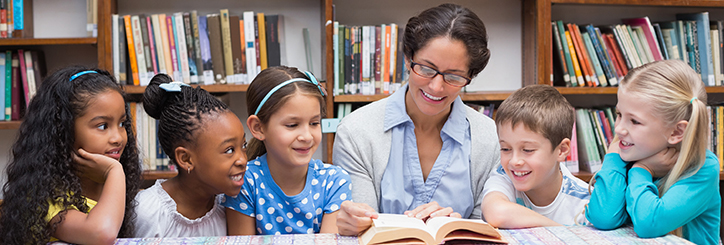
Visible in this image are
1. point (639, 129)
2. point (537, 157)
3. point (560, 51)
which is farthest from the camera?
point (560, 51)

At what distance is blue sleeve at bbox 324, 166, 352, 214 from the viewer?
1.30 metres

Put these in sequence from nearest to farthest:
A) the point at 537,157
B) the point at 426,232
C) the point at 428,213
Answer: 1. the point at 426,232
2. the point at 428,213
3. the point at 537,157

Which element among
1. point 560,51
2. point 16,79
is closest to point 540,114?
point 560,51

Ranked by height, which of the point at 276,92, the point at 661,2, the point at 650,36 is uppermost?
the point at 661,2

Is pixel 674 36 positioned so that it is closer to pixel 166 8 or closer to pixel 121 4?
pixel 166 8

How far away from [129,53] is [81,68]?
94cm

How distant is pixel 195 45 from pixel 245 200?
3.65ft

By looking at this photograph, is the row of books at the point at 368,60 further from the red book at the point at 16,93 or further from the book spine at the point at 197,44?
the red book at the point at 16,93

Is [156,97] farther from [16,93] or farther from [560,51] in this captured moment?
[560,51]

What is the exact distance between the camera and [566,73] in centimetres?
227

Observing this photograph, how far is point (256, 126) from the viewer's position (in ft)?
4.20

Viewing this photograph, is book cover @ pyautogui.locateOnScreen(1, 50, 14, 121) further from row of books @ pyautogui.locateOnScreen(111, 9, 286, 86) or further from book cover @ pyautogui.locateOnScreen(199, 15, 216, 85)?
book cover @ pyautogui.locateOnScreen(199, 15, 216, 85)

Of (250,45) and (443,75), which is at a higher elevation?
(250,45)

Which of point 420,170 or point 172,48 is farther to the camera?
point 172,48
